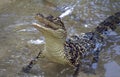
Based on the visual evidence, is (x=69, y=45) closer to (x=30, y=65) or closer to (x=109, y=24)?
(x=30, y=65)

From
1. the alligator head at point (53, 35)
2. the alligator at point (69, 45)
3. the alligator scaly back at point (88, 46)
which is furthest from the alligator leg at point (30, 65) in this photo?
the alligator scaly back at point (88, 46)

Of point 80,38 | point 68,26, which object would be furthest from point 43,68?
point 68,26

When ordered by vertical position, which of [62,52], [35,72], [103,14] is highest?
[103,14]

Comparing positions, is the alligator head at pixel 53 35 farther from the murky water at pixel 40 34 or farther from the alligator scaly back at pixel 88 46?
the murky water at pixel 40 34

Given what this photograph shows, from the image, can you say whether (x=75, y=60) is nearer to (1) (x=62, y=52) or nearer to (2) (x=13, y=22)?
(1) (x=62, y=52)

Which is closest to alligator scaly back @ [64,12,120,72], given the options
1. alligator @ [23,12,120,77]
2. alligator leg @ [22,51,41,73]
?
alligator @ [23,12,120,77]

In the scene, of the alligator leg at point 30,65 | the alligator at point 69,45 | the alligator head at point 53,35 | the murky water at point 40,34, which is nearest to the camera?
the alligator head at point 53,35

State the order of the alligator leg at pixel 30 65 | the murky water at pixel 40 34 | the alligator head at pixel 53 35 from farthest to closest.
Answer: the murky water at pixel 40 34
the alligator leg at pixel 30 65
the alligator head at pixel 53 35

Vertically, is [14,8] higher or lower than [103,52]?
higher
